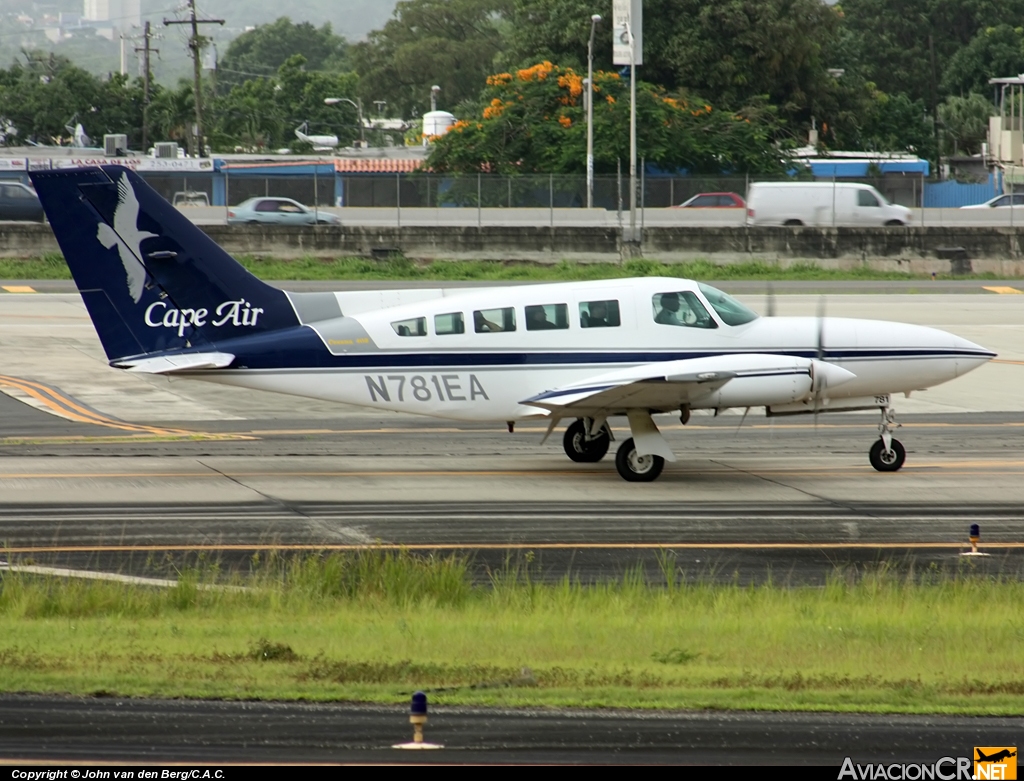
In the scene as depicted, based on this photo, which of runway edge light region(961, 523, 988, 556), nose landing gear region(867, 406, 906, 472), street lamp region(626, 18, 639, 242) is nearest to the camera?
runway edge light region(961, 523, 988, 556)

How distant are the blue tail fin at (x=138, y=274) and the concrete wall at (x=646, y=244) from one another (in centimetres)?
3335

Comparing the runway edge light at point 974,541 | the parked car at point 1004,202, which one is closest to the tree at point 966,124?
the parked car at point 1004,202

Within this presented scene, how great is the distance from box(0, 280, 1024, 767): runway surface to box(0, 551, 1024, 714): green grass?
1.48 feet

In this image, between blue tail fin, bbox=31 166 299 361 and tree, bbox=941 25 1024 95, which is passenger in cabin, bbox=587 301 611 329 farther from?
tree, bbox=941 25 1024 95

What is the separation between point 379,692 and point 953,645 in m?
4.77

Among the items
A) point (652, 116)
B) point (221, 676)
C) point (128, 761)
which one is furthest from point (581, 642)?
point (652, 116)

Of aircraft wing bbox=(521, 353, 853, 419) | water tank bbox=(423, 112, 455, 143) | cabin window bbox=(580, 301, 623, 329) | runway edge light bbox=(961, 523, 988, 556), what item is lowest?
runway edge light bbox=(961, 523, 988, 556)

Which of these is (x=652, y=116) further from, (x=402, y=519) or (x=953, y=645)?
(x=953, y=645)

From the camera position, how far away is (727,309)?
60.4ft

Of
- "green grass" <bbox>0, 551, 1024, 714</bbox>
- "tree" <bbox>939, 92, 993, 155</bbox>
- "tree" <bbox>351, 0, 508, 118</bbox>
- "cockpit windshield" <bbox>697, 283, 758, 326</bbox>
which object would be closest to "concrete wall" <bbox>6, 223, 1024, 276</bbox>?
"cockpit windshield" <bbox>697, 283, 758, 326</bbox>

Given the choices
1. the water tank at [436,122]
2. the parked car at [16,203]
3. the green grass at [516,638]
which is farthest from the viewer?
the water tank at [436,122]

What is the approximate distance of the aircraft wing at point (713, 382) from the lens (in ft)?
56.8

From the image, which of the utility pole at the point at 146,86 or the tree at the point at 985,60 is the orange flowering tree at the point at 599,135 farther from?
the tree at the point at 985,60

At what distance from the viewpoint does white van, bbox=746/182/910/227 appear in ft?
180
